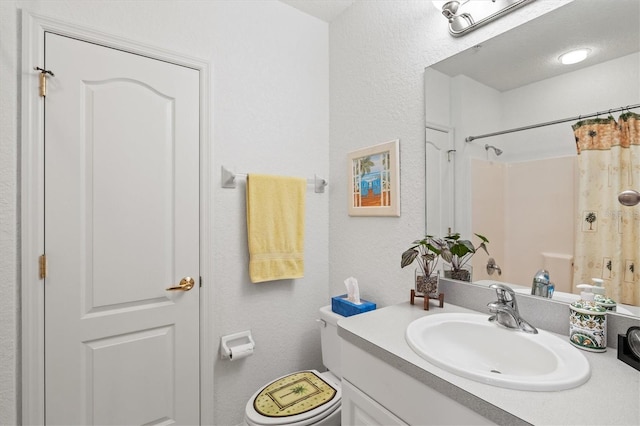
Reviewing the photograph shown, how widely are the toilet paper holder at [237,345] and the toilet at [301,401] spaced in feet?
0.76

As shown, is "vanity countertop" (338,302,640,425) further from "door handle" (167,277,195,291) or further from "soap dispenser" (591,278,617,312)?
"door handle" (167,277,195,291)

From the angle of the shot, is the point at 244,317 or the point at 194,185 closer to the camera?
the point at 194,185

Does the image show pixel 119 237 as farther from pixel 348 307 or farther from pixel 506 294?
pixel 506 294

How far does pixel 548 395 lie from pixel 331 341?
113 cm

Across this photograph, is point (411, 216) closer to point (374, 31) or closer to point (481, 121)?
point (481, 121)

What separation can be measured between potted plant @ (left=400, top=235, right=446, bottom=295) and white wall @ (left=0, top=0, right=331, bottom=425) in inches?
32.2

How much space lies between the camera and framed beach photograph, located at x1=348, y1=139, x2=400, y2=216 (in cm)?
161

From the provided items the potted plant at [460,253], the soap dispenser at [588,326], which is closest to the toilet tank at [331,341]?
the potted plant at [460,253]

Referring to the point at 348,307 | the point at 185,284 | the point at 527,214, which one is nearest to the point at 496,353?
the point at 527,214

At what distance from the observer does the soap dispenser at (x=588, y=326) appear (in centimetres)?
88

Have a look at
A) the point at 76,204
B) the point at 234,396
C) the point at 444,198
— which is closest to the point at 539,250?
the point at 444,198

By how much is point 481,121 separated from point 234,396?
1.84 meters

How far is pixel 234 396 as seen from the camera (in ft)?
5.61

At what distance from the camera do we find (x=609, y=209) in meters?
0.96
